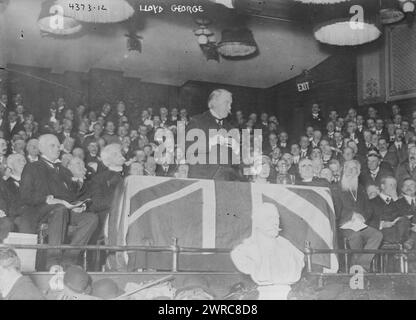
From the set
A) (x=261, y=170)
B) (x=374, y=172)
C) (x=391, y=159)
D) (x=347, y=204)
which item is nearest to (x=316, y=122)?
(x=391, y=159)

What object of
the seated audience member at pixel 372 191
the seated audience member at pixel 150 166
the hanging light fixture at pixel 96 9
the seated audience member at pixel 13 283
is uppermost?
the hanging light fixture at pixel 96 9

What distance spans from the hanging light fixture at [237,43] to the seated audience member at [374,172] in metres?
2.04

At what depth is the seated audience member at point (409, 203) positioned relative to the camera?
4.41m

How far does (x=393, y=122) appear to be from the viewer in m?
6.07

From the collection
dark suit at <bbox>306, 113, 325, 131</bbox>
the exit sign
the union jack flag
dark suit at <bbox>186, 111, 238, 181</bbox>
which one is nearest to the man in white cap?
the union jack flag

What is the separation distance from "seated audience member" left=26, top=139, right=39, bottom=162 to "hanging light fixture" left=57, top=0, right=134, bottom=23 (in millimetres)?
1045

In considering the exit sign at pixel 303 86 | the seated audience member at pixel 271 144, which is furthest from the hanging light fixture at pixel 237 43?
the seated audience member at pixel 271 144

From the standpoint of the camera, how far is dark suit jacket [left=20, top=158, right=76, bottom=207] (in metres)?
3.95

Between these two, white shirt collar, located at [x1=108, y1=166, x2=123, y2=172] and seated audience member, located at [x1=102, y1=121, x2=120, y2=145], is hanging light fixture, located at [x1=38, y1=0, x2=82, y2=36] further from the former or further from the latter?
white shirt collar, located at [x1=108, y1=166, x2=123, y2=172]

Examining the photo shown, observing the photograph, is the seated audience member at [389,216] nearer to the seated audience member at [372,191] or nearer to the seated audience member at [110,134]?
the seated audience member at [372,191]

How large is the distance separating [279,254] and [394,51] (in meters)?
4.24
